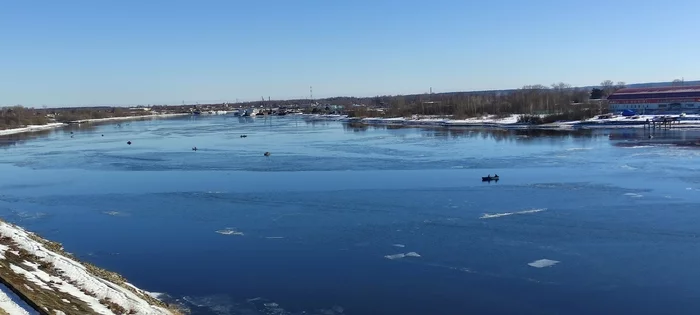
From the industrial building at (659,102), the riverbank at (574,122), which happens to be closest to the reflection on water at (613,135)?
the riverbank at (574,122)

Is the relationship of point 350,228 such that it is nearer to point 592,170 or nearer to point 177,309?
point 177,309

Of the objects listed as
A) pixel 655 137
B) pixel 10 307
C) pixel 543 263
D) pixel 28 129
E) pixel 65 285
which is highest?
pixel 28 129

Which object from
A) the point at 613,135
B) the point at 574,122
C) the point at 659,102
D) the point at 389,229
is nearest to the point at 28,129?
the point at 574,122

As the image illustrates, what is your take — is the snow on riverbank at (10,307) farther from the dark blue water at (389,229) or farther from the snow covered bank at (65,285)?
the dark blue water at (389,229)

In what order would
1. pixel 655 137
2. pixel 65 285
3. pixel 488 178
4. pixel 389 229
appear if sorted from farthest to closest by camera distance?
1. pixel 655 137
2. pixel 488 178
3. pixel 389 229
4. pixel 65 285

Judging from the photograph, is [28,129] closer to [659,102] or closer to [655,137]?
[655,137]

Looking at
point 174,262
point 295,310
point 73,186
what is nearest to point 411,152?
point 73,186

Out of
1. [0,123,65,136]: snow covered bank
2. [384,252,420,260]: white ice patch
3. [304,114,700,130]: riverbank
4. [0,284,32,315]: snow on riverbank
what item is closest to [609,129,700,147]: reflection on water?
[304,114,700,130]: riverbank
